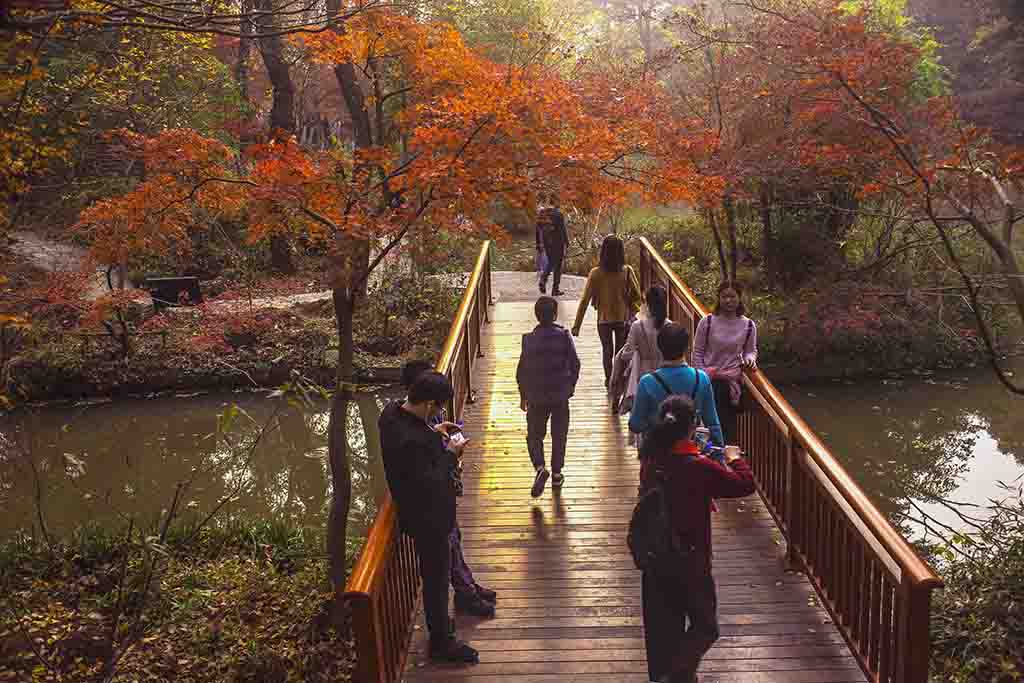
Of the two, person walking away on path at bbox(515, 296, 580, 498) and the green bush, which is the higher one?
person walking away on path at bbox(515, 296, 580, 498)

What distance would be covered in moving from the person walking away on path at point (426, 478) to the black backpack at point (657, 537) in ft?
3.23

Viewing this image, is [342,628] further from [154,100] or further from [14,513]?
[154,100]

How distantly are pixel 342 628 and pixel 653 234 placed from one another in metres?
17.3

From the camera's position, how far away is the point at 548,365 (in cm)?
623

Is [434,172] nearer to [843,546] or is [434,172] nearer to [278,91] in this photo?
[843,546]

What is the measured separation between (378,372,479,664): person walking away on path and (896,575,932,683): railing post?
79.8 inches

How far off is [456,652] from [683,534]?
1472 mm

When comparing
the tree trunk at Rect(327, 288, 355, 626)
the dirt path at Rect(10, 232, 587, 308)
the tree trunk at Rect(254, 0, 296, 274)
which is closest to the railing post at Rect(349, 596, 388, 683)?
the tree trunk at Rect(327, 288, 355, 626)

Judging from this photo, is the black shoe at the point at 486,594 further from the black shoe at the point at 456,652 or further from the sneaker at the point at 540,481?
the sneaker at the point at 540,481

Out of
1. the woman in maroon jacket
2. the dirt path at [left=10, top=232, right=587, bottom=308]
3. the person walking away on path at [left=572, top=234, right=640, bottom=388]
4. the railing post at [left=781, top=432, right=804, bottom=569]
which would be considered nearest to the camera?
the woman in maroon jacket

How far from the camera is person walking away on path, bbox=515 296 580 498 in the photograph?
20.3 feet

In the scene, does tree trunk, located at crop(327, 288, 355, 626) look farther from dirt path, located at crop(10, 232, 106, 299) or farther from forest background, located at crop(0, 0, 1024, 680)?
dirt path, located at crop(10, 232, 106, 299)

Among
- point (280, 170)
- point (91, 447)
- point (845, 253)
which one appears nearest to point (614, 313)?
point (280, 170)

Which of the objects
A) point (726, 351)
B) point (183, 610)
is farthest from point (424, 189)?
point (183, 610)
